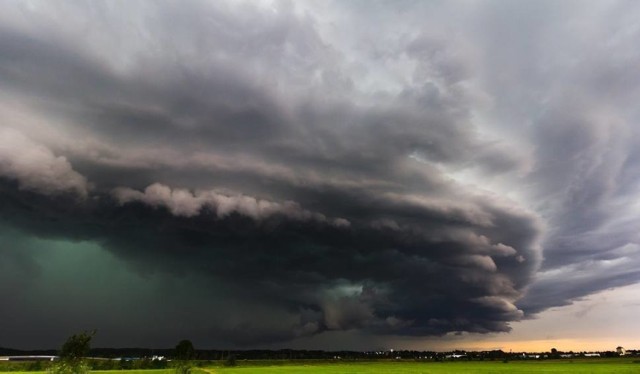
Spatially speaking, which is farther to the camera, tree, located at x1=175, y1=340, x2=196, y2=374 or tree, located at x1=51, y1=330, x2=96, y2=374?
tree, located at x1=175, y1=340, x2=196, y2=374

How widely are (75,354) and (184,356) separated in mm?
31484

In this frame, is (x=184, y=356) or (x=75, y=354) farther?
(x=184, y=356)

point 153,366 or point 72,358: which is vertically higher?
point 72,358

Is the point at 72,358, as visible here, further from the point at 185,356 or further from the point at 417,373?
the point at 417,373

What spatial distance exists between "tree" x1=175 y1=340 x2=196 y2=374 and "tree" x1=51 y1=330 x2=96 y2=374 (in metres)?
29.8

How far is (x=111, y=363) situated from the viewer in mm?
194750

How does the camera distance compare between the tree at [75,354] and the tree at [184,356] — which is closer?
the tree at [75,354]

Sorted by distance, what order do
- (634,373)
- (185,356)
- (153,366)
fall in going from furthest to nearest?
(153,366), (634,373), (185,356)

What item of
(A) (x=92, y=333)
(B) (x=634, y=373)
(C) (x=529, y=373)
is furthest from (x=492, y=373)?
(A) (x=92, y=333)

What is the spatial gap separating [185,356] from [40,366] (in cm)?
13190

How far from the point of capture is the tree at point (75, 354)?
126 ft

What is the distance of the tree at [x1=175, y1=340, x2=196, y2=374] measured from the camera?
67463mm

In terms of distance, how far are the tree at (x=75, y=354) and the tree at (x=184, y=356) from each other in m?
29.8

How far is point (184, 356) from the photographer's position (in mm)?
68562
